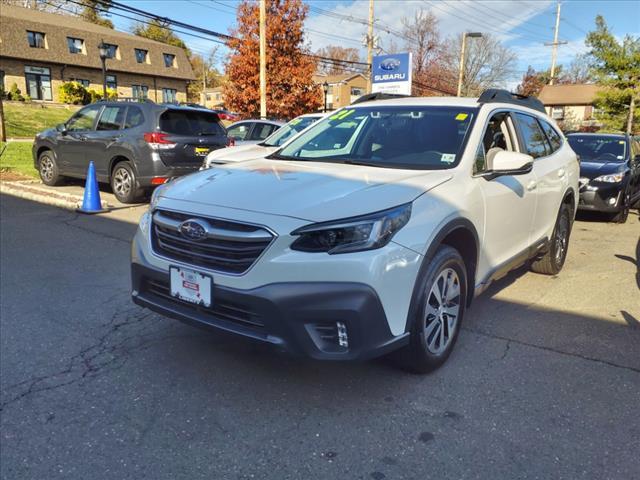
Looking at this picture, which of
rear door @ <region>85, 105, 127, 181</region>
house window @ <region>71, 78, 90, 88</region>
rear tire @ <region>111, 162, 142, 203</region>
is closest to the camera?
rear tire @ <region>111, 162, 142, 203</region>

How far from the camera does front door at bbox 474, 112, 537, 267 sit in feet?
12.2

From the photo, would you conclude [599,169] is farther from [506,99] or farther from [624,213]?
[506,99]

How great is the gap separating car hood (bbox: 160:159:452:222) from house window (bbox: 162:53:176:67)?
5144 cm

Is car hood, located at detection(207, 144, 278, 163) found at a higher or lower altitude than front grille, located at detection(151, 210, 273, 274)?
higher

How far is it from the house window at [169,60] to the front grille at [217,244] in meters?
51.8

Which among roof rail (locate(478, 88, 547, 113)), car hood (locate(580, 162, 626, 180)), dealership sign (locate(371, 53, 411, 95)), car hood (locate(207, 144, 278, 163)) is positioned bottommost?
car hood (locate(580, 162, 626, 180))

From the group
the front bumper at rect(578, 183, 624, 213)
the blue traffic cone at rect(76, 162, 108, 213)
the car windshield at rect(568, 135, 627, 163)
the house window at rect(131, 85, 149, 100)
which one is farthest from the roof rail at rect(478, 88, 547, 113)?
the house window at rect(131, 85, 149, 100)

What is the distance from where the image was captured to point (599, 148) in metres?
10.2

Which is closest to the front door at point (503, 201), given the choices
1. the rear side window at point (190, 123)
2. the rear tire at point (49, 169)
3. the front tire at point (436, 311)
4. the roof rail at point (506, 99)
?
the roof rail at point (506, 99)

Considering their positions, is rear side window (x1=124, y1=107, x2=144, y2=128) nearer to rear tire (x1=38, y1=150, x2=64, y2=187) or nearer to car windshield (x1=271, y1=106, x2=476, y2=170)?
rear tire (x1=38, y1=150, x2=64, y2=187)

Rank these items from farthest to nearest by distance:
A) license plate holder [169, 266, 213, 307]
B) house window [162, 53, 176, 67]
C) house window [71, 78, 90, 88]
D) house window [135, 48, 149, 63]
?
house window [162, 53, 176, 67]
house window [135, 48, 149, 63]
house window [71, 78, 90, 88]
license plate holder [169, 266, 213, 307]

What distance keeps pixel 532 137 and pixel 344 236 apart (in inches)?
120

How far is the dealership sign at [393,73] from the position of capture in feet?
66.6

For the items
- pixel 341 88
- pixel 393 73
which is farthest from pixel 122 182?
pixel 341 88
